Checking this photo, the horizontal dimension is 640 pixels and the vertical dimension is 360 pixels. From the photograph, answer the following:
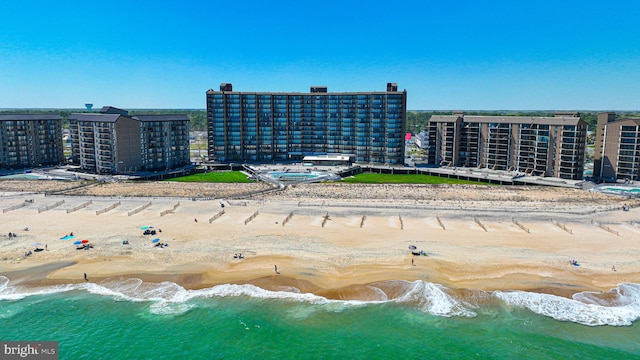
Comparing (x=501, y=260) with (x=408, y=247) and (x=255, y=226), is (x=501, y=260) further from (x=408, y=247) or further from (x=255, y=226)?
(x=255, y=226)

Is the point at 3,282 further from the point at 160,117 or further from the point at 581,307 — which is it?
the point at 160,117

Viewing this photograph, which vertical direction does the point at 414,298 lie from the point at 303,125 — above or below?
below

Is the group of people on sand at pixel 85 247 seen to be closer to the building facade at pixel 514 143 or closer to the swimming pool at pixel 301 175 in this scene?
the swimming pool at pixel 301 175

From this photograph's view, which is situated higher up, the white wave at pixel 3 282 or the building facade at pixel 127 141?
the building facade at pixel 127 141

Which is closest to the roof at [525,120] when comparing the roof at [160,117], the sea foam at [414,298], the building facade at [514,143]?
the building facade at [514,143]

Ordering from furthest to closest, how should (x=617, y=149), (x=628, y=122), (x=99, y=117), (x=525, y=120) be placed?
(x=525, y=120) → (x=99, y=117) → (x=617, y=149) → (x=628, y=122)

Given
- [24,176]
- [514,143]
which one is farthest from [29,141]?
[514,143]
